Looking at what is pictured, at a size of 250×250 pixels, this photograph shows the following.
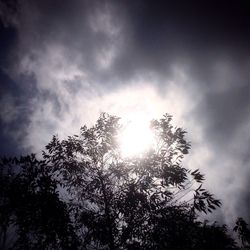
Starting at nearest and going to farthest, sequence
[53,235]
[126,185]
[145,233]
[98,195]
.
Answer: [53,235], [145,233], [126,185], [98,195]

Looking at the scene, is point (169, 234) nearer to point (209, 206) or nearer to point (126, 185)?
point (209, 206)

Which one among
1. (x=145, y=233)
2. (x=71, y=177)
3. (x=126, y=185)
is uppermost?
(x=71, y=177)

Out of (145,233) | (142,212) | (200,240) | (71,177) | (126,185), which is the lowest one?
(200,240)

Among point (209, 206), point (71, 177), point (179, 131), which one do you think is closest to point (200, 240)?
point (209, 206)

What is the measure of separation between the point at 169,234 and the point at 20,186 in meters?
7.57

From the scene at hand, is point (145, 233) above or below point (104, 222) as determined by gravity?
below

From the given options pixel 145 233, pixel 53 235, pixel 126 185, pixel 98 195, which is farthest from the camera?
pixel 98 195

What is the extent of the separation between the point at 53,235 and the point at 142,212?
4479mm

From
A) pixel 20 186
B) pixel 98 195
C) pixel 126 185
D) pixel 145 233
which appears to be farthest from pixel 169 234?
pixel 20 186

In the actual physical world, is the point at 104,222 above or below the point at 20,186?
below

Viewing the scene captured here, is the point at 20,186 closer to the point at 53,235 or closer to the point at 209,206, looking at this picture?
the point at 53,235

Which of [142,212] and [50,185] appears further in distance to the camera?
[142,212]

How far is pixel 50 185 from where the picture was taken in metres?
10.4

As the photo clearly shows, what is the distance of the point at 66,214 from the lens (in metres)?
10.7
